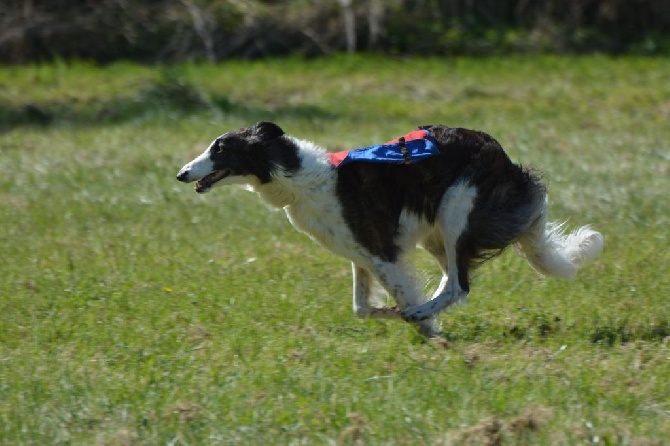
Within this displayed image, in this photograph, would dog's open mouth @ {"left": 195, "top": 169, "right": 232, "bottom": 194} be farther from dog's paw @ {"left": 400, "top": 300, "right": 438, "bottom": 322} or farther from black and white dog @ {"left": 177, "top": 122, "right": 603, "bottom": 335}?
dog's paw @ {"left": 400, "top": 300, "right": 438, "bottom": 322}

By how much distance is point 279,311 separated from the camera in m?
7.67

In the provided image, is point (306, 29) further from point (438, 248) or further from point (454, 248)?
point (454, 248)

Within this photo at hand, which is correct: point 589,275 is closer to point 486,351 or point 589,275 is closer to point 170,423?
point 486,351

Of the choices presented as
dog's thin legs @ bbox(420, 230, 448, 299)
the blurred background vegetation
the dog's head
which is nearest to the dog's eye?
the dog's head

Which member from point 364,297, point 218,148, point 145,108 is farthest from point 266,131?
point 145,108

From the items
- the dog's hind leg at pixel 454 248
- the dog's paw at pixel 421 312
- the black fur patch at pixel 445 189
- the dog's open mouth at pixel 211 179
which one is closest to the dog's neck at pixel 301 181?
the black fur patch at pixel 445 189

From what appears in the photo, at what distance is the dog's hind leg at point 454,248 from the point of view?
277 inches

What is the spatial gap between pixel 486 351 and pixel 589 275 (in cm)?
204

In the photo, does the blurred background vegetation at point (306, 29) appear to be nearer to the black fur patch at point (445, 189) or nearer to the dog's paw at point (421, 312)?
the black fur patch at point (445, 189)

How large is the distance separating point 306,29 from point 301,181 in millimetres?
13612

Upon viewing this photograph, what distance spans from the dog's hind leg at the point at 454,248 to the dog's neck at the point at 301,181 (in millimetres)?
776

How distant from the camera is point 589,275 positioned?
8.49 meters

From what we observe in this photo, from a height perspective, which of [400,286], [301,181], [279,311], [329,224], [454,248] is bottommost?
[279,311]

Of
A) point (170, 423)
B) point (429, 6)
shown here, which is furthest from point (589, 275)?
point (429, 6)
